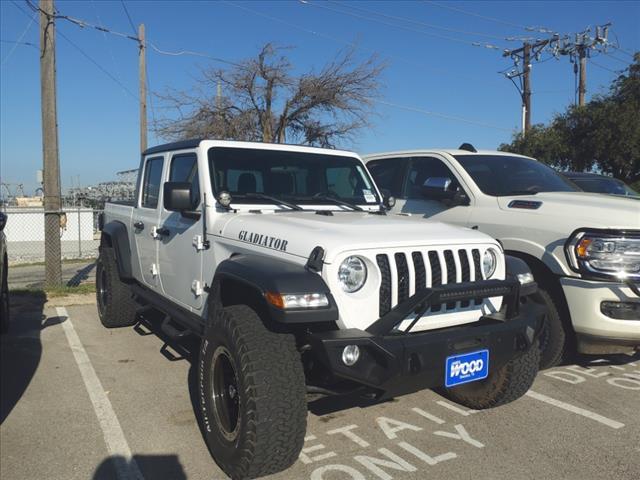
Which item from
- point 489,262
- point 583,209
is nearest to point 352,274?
point 489,262

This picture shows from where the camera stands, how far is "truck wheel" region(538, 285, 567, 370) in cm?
439

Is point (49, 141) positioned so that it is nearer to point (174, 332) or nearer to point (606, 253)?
point (174, 332)

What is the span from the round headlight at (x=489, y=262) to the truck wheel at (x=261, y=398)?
136 centimetres

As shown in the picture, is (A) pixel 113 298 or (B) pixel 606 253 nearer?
(B) pixel 606 253

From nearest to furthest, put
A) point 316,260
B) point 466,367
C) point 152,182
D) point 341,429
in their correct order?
point 316,260, point 466,367, point 341,429, point 152,182

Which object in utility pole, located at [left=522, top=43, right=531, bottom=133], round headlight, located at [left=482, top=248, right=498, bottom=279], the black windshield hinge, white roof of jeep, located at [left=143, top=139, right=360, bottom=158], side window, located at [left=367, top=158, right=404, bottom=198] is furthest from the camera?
utility pole, located at [left=522, top=43, right=531, bottom=133]

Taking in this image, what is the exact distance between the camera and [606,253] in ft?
13.5

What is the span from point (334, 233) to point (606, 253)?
2379 mm

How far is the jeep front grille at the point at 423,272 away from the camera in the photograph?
9.57ft

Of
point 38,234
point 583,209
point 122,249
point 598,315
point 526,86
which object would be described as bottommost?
point 38,234

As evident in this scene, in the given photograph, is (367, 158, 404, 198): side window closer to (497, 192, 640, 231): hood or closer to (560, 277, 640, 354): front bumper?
(497, 192, 640, 231): hood

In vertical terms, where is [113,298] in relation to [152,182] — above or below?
below

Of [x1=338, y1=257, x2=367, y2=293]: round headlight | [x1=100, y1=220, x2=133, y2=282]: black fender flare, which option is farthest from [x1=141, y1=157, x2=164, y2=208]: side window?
[x1=338, y1=257, x2=367, y2=293]: round headlight

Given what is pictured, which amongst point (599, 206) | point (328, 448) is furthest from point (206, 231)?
point (599, 206)
